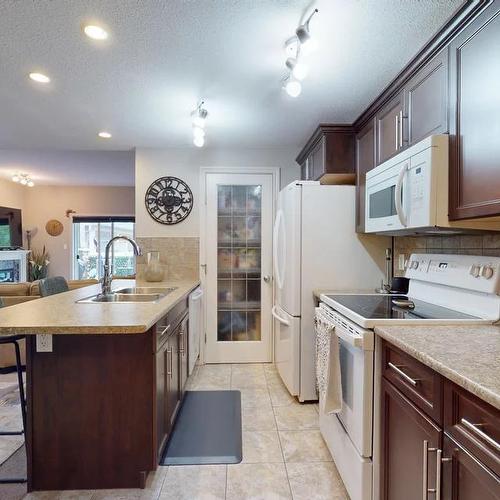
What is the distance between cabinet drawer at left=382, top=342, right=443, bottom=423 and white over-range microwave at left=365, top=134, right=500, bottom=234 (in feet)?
2.13

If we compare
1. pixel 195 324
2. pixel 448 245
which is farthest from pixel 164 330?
pixel 448 245

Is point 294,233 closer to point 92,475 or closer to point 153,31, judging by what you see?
point 153,31

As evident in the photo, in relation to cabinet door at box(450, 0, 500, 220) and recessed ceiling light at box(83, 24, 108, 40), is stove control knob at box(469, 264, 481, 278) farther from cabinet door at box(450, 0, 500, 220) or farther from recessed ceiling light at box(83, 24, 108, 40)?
recessed ceiling light at box(83, 24, 108, 40)

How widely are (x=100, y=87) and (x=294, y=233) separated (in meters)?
1.69

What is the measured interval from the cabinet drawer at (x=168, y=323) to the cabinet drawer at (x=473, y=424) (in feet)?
4.18

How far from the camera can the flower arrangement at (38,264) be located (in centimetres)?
659

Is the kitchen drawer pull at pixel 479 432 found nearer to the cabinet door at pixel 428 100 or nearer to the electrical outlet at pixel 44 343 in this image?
the cabinet door at pixel 428 100

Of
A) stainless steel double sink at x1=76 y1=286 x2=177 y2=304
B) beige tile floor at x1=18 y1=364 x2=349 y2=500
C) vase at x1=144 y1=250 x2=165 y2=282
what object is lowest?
beige tile floor at x1=18 y1=364 x2=349 y2=500

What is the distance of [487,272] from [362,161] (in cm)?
132

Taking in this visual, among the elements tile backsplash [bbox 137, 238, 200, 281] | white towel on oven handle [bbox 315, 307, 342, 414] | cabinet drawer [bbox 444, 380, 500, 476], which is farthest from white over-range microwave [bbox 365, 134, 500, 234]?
tile backsplash [bbox 137, 238, 200, 281]

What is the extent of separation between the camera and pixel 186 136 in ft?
10.8

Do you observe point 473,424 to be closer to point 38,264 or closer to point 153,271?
point 153,271

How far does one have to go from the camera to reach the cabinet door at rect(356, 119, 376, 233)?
242 cm

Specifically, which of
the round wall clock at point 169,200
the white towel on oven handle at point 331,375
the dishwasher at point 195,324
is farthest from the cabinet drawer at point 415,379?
the round wall clock at point 169,200
